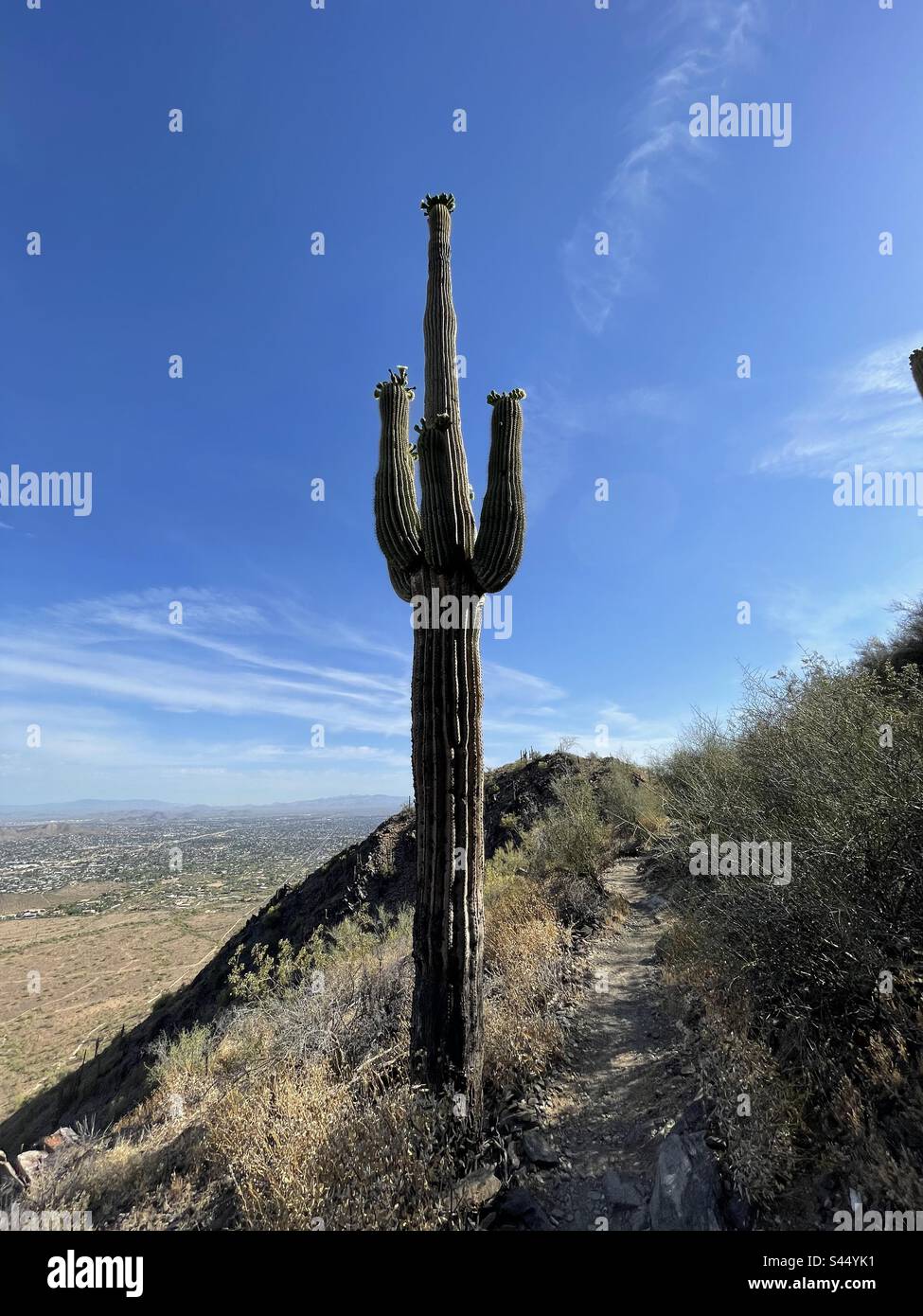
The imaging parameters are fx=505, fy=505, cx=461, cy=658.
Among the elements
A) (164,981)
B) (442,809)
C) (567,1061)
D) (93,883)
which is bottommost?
(93,883)

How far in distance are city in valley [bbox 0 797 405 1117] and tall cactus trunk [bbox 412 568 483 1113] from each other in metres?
12.6

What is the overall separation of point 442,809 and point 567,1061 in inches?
102

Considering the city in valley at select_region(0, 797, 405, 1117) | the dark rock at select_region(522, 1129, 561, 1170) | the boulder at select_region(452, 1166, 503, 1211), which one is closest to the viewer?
the boulder at select_region(452, 1166, 503, 1211)

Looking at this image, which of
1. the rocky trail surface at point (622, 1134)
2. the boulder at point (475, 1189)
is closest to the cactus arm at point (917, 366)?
the rocky trail surface at point (622, 1134)

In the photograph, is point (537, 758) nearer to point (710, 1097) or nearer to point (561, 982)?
point (561, 982)

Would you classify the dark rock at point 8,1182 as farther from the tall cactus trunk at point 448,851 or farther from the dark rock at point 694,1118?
the dark rock at point 694,1118

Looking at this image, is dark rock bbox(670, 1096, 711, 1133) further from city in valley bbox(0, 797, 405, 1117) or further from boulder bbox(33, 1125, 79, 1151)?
city in valley bbox(0, 797, 405, 1117)

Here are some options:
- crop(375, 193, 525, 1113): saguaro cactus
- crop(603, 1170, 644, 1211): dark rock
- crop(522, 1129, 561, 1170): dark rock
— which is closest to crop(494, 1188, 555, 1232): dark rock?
crop(522, 1129, 561, 1170): dark rock

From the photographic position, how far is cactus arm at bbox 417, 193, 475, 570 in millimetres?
4230

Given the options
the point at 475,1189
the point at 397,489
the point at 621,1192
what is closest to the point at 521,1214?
the point at 475,1189

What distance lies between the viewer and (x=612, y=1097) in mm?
3873

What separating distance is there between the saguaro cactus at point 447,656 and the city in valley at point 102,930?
1269 cm

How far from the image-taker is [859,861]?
341 centimetres

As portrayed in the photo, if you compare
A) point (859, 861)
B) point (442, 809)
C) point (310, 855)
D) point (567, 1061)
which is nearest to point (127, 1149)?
point (567, 1061)
